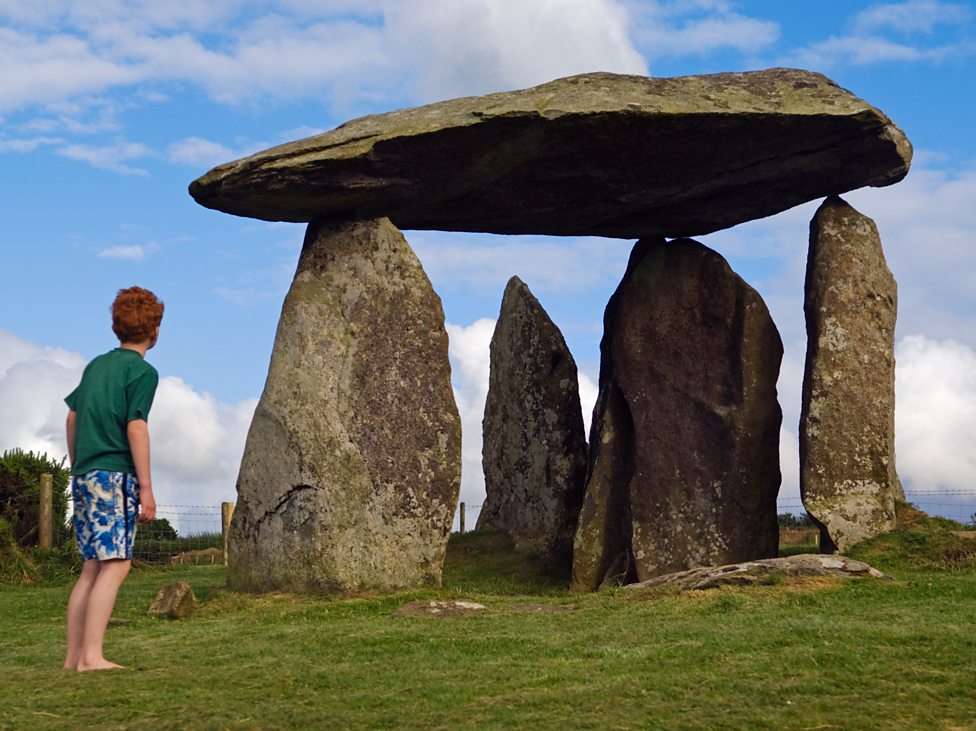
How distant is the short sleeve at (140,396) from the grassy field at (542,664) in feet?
6.04

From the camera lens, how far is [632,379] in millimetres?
17359

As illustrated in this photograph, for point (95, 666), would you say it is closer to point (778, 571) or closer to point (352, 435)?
point (352, 435)

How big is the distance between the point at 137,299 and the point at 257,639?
3.60 metres

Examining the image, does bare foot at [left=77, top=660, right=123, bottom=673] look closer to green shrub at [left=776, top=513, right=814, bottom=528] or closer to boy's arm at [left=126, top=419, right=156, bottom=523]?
boy's arm at [left=126, top=419, right=156, bottom=523]

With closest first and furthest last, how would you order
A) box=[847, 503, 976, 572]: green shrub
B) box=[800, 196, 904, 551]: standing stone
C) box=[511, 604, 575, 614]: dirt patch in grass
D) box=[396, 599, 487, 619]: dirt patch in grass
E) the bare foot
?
1. the bare foot
2. box=[396, 599, 487, 619]: dirt patch in grass
3. box=[511, 604, 575, 614]: dirt patch in grass
4. box=[847, 503, 976, 572]: green shrub
5. box=[800, 196, 904, 551]: standing stone

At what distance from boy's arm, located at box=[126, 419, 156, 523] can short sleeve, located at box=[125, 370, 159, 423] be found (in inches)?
1.9

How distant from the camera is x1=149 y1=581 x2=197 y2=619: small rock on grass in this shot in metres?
13.1

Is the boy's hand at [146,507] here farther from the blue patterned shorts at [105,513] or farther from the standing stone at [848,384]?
the standing stone at [848,384]

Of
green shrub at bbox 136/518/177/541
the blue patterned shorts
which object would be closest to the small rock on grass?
the blue patterned shorts

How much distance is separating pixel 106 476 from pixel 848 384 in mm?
10395

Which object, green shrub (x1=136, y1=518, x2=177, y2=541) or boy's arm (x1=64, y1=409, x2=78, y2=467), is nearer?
boy's arm (x1=64, y1=409, x2=78, y2=467)

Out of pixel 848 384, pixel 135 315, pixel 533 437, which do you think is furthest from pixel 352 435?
pixel 848 384

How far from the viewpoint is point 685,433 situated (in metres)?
16.9

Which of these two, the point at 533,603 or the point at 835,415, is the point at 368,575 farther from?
the point at 835,415
